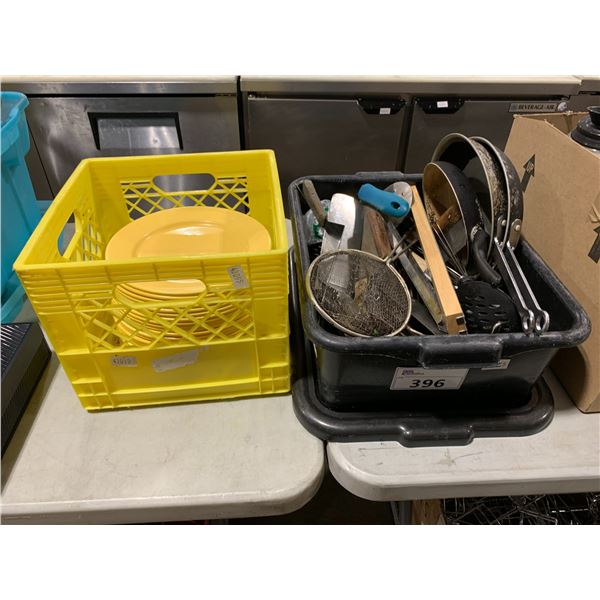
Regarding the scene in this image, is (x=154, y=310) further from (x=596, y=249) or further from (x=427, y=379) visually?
(x=596, y=249)

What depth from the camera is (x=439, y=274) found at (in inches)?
25.4

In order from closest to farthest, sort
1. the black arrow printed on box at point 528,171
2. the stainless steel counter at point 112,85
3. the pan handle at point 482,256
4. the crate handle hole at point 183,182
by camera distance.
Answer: the pan handle at point 482,256 → the black arrow printed on box at point 528,171 → the stainless steel counter at point 112,85 → the crate handle hole at point 183,182

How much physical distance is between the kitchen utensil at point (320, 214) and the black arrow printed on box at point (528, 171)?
327 millimetres

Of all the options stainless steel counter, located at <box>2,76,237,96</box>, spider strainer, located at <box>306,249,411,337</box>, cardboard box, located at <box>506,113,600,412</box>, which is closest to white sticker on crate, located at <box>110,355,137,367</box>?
spider strainer, located at <box>306,249,411,337</box>

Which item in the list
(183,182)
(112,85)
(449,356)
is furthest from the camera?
(183,182)

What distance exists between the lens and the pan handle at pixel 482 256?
25.7 inches

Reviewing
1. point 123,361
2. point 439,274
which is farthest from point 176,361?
point 439,274

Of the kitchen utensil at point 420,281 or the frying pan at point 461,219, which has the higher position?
the frying pan at point 461,219

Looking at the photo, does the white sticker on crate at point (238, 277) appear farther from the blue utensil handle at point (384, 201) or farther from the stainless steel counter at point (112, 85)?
the stainless steel counter at point (112, 85)

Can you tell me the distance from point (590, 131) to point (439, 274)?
1.05 ft

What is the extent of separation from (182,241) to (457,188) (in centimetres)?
44

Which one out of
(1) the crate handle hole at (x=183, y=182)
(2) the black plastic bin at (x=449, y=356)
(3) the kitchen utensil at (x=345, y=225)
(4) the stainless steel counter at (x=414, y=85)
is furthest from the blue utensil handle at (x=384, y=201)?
(1) the crate handle hole at (x=183, y=182)

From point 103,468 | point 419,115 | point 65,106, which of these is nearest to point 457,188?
point 103,468

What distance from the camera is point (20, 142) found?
775 mm
